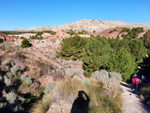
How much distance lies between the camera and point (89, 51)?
1589cm

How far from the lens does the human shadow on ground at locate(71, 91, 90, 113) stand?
12.1 ft

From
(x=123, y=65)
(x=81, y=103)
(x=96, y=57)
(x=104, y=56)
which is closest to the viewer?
(x=81, y=103)

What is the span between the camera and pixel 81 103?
4.00m

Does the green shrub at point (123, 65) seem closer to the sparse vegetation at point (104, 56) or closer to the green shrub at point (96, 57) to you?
the sparse vegetation at point (104, 56)

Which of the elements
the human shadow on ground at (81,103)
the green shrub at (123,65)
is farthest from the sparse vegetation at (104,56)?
the human shadow on ground at (81,103)

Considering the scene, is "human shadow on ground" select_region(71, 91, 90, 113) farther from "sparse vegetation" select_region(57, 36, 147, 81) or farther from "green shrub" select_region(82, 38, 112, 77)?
"green shrub" select_region(82, 38, 112, 77)

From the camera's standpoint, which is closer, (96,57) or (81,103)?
(81,103)

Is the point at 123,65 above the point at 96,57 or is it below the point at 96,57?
below

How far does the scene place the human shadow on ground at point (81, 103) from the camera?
369cm

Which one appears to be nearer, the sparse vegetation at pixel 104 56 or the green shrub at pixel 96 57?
the sparse vegetation at pixel 104 56

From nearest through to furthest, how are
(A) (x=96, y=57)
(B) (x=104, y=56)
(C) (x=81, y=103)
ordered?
(C) (x=81, y=103)
(B) (x=104, y=56)
(A) (x=96, y=57)

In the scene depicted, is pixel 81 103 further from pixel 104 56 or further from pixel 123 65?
pixel 104 56

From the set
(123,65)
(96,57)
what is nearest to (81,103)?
(123,65)

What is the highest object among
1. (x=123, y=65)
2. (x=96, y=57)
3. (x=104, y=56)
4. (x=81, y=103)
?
(x=104, y=56)
